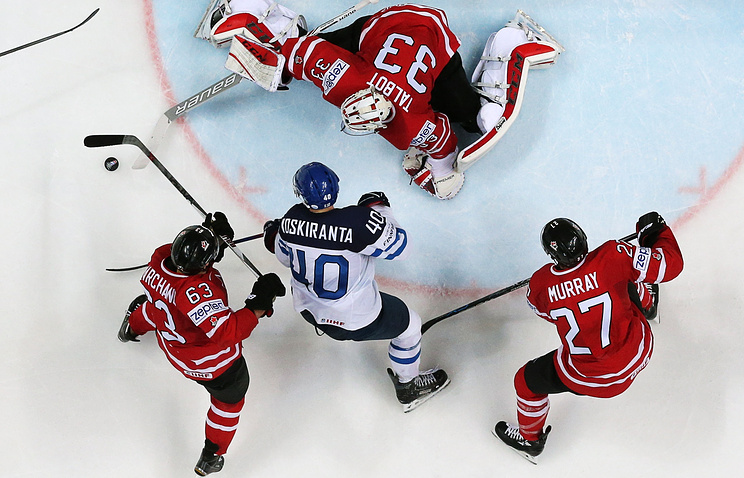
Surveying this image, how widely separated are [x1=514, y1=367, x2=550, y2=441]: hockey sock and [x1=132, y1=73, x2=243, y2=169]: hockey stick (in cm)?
214

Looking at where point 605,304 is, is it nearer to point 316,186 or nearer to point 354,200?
point 316,186

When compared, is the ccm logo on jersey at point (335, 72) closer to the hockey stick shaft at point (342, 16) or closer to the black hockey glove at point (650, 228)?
the hockey stick shaft at point (342, 16)

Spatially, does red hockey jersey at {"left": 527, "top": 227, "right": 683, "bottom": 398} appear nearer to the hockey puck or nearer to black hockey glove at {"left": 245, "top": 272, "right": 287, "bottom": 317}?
black hockey glove at {"left": 245, "top": 272, "right": 287, "bottom": 317}

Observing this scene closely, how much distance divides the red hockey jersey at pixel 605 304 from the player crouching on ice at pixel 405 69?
3.15 feet

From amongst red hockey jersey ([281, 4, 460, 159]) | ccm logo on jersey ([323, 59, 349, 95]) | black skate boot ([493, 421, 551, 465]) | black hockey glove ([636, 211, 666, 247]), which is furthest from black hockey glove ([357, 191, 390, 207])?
black skate boot ([493, 421, 551, 465])

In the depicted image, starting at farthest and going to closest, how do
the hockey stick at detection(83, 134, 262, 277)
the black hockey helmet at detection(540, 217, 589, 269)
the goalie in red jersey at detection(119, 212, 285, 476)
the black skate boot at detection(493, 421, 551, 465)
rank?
1. the hockey stick at detection(83, 134, 262, 277)
2. the black skate boot at detection(493, 421, 551, 465)
3. the goalie in red jersey at detection(119, 212, 285, 476)
4. the black hockey helmet at detection(540, 217, 589, 269)

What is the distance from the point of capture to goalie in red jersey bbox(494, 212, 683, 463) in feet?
8.36

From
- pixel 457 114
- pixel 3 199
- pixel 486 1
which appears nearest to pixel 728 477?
pixel 457 114

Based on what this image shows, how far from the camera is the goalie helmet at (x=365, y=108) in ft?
9.68

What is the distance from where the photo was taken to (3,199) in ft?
11.9

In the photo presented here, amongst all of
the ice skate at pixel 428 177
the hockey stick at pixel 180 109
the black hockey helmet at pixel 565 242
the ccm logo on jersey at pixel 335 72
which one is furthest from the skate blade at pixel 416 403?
the hockey stick at pixel 180 109

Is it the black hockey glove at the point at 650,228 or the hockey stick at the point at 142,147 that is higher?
the black hockey glove at the point at 650,228

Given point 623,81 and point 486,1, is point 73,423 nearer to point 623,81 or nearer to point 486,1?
point 486,1

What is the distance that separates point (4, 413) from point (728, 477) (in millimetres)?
3632
